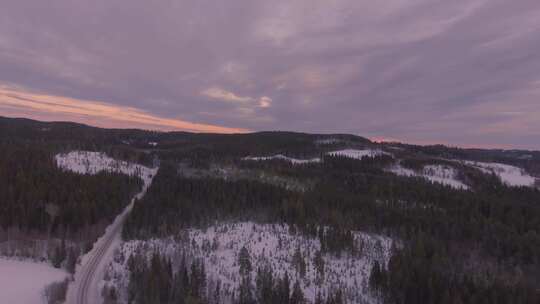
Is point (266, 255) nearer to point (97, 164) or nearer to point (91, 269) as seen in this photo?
point (91, 269)

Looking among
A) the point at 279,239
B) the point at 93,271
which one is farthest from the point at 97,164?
the point at 279,239

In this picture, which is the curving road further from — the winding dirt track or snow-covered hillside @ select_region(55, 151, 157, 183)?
snow-covered hillside @ select_region(55, 151, 157, 183)

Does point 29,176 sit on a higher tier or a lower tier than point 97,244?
higher

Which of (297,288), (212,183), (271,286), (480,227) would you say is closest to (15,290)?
(271,286)

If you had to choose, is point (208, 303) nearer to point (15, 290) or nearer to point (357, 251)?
point (15, 290)

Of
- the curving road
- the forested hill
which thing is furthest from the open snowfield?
the forested hill
